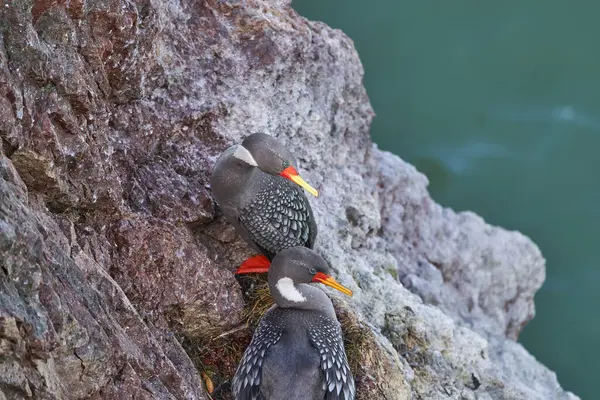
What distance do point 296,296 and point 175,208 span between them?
2.87ft

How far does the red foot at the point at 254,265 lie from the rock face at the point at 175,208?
0.54ft

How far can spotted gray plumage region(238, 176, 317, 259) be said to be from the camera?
5094mm

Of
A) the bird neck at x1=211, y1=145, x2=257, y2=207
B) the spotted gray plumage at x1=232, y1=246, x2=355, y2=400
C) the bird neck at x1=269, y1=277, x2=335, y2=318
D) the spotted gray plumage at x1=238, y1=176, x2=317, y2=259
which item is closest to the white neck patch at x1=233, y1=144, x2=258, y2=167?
the bird neck at x1=211, y1=145, x2=257, y2=207

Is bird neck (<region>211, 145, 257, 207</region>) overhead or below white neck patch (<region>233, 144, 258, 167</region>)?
below

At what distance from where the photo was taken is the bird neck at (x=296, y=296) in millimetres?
4809

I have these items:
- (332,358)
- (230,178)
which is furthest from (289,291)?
(230,178)

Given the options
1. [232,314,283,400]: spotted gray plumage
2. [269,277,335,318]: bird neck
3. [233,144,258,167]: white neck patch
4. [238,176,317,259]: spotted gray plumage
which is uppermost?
[233,144,258,167]: white neck patch

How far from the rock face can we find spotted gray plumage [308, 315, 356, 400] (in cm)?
26

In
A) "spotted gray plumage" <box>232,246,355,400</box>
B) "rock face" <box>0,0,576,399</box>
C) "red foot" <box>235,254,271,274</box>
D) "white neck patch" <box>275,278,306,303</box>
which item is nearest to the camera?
"rock face" <box>0,0,576,399</box>

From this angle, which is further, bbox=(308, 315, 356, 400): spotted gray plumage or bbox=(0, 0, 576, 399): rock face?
bbox=(308, 315, 356, 400): spotted gray plumage

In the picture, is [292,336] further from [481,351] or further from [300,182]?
[481,351]

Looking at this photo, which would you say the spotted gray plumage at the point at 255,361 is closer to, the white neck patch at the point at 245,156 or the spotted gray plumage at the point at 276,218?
the spotted gray plumage at the point at 276,218

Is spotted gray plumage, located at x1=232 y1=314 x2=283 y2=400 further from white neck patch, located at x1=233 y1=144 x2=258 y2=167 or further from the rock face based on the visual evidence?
white neck patch, located at x1=233 y1=144 x2=258 y2=167

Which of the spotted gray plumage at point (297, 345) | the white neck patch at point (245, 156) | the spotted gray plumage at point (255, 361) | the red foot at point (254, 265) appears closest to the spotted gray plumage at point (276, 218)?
the red foot at point (254, 265)
